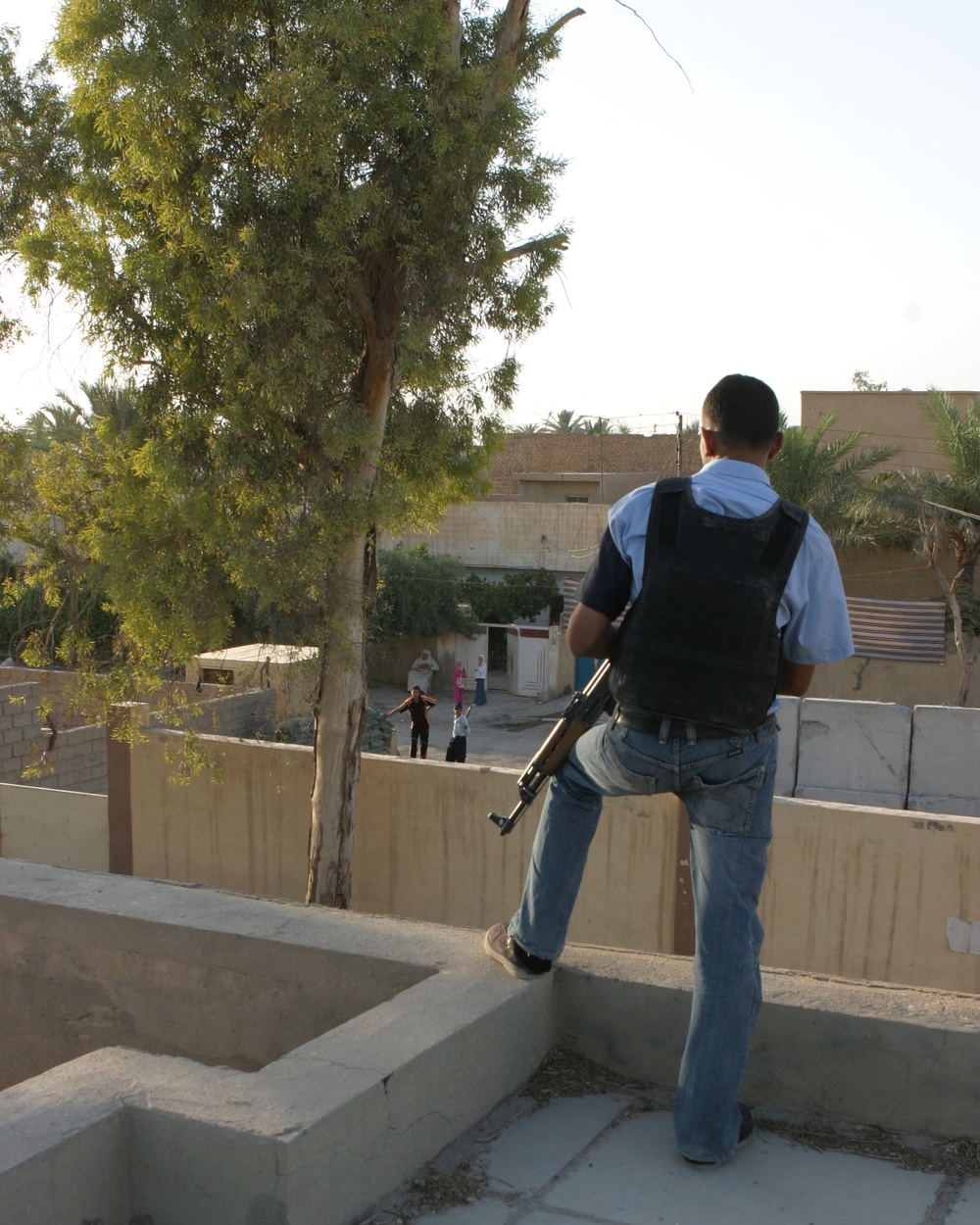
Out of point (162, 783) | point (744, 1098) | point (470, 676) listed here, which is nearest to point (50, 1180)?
point (744, 1098)

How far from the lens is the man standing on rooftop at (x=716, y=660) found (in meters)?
2.54

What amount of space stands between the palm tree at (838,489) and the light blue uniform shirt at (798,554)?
75.3 ft

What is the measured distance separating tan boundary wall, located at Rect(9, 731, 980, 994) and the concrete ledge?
337 cm

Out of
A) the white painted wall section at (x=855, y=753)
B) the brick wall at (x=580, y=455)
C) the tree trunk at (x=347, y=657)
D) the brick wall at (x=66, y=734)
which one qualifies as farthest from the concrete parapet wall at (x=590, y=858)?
the brick wall at (x=580, y=455)

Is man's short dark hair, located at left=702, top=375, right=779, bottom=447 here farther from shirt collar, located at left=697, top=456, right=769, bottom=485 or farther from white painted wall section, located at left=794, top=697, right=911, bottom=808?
white painted wall section, located at left=794, top=697, right=911, bottom=808

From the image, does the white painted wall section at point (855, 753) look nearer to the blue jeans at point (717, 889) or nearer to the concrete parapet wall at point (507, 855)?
the concrete parapet wall at point (507, 855)

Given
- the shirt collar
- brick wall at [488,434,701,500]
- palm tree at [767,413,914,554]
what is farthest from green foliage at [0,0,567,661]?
brick wall at [488,434,701,500]

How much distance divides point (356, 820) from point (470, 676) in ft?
69.9

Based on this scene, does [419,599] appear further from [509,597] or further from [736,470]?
[736,470]

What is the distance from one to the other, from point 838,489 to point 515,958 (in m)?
24.5

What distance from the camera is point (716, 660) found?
254 centimetres

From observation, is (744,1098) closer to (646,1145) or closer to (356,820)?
(646,1145)

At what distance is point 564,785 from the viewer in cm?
292

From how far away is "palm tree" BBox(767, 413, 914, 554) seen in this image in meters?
25.3
